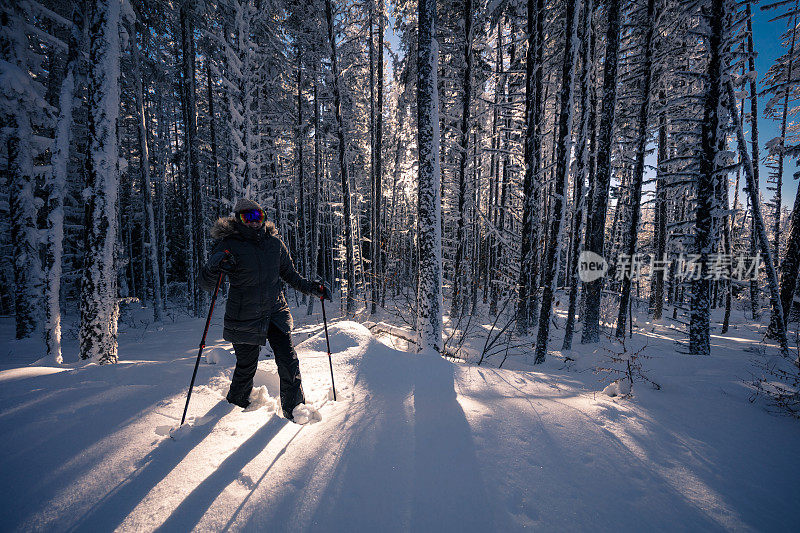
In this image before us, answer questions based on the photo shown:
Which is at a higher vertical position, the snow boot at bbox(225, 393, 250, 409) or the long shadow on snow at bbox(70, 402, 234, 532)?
the long shadow on snow at bbox(70, 402, 234, 532)

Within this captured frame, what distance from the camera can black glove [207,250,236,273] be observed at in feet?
9.68

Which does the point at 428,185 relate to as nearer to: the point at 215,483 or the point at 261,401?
the point at 261,401

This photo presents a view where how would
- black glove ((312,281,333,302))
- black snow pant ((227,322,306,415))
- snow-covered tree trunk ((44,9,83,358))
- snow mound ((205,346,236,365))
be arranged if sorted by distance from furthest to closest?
1. snow-covered tree trunk ((44,9,83,358))
2. snow mound ((205,346,236,365))
3. black glove ((312,281,333,302))
4. black snow pant ((227,322,306,415))

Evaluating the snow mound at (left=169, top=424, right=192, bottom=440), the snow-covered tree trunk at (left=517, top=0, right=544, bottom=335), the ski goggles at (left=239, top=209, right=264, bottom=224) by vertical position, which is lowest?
the snow mound at (left=169, top=424, right=192, bottom=440)

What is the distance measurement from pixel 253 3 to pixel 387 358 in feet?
38.8

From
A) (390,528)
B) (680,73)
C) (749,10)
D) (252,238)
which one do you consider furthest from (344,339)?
(749,10)

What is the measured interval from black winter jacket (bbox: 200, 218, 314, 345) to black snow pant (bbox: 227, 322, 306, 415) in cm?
14

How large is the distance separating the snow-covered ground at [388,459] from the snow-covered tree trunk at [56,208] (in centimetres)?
448

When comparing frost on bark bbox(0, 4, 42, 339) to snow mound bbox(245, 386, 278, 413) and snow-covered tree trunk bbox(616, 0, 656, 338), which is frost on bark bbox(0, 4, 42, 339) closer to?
snow mound bbox(245, 386, 278, 413)

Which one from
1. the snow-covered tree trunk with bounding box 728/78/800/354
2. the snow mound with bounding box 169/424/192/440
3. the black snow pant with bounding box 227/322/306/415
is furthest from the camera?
the snow-covered tree trunk with bounding box 728/78/800/354

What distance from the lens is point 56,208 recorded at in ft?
21.2

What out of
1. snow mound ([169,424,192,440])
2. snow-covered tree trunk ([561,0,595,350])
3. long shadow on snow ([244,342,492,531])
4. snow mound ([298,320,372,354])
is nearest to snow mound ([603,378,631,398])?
long shadow on snow ([244,342,492,531])

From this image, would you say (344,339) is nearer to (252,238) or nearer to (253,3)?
(252,238)

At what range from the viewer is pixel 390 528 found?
1.71 metres
